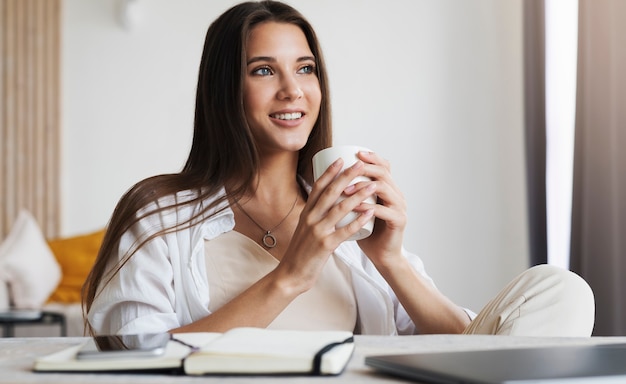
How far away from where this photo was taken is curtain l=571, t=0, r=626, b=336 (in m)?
3.21

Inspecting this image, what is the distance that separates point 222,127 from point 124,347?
103 centimetres

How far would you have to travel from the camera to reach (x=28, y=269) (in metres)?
4.04

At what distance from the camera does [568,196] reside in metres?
3.72

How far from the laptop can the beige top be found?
3.18ft

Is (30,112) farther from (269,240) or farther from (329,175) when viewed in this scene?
(329,175)

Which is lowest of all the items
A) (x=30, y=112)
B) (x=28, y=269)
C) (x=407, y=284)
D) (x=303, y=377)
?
(x=28, y=269)

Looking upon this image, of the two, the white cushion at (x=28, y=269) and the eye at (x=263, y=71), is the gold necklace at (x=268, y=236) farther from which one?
the white cushion at (x=28, y=269)

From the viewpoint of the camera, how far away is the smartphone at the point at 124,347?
71 centimetres

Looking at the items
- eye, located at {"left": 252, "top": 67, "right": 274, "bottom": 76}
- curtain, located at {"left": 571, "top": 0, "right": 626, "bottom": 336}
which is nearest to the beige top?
eye, located at {"left": 252, "top": 67, "right": 274, "bottom": 76}

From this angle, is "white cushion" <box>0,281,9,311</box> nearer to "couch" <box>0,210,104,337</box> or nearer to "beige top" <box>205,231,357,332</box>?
"couch" <box>0,210,104,337</box>

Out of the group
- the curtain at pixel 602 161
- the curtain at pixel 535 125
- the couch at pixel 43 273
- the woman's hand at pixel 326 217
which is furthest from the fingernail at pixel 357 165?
the curtain at pixel 535 125

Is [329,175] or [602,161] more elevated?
[329,175]

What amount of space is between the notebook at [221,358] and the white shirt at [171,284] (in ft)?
2.46

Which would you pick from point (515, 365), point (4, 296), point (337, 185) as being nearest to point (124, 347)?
point (515, 365)
